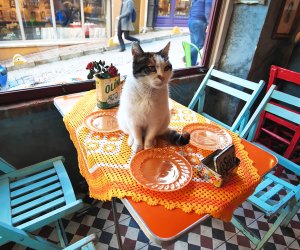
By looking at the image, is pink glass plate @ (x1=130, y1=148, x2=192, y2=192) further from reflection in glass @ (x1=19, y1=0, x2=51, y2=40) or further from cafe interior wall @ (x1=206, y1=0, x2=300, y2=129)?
cafe interior wall @ (x1=206, y1=0, x2=300, y2=129)

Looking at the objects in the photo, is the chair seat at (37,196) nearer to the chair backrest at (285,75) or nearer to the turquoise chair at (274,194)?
the turquoise chair at (274,194)

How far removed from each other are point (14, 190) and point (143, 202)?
89 centimetres

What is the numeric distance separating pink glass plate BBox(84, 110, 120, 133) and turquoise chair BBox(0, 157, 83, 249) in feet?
1.23

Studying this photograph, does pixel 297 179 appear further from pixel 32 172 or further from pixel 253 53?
pixel 32 172

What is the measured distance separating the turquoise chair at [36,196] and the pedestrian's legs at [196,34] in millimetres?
1649

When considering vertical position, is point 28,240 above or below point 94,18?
below

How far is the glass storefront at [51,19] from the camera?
1.25 m

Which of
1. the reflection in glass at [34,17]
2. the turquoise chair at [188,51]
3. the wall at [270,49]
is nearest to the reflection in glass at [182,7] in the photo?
the turquoise chair at [188,51]

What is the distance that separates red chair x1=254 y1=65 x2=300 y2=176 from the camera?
1519 mm

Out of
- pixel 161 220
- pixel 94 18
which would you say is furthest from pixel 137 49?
pixel 94 18

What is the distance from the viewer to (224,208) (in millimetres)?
669

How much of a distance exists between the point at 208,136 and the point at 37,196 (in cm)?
97

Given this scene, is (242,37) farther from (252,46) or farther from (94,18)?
(94,18)

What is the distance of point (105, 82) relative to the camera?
3.63 ft
